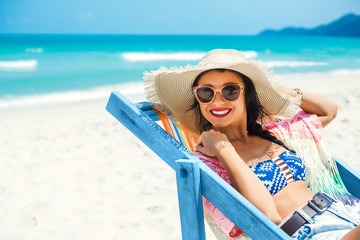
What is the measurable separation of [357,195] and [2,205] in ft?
8.79

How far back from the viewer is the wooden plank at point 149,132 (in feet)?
5.16

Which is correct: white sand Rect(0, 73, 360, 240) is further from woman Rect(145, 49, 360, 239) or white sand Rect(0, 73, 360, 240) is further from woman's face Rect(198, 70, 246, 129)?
woman's face Rect(198, 70, 246, 129)

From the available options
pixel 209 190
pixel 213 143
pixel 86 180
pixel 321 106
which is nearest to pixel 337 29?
pixel 86 180

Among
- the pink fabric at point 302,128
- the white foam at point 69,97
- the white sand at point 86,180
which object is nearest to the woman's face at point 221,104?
the pink fabric at point 302,128

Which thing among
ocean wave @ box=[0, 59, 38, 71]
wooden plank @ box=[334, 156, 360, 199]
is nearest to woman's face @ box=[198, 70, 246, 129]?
wooden plank @ box=[334, 156, 360, 199]

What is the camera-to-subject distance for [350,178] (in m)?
2.00

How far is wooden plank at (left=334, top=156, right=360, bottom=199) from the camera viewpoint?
197 cm

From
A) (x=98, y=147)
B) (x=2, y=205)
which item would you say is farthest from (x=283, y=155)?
(x=98, y=147)

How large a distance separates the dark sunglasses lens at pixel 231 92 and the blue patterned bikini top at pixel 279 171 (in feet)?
1.13

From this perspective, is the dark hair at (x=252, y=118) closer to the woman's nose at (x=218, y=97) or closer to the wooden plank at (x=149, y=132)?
the woman's nose at (x=218, y=97)

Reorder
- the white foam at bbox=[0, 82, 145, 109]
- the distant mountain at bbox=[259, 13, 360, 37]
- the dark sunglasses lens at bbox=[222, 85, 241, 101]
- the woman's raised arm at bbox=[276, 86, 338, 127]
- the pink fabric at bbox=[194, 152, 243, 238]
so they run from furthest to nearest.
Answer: the distant mountain at bbox=[259, 13, 360, 37], the white foam at bbox=[0, 82, 145, 109], the woman's raised arm at bbox=[276, 86, 338, 127], the dark sunglasses lens at bbox=[222, 85, 241, 101], the pink fabric at bbox=[194, 152, 243, 238]

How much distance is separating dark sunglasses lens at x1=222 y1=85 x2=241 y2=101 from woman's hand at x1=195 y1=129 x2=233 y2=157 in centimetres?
18

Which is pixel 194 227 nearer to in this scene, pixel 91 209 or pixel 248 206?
pixel 248 206

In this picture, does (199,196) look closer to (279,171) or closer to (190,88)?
(279,171)
